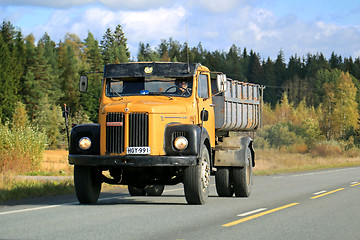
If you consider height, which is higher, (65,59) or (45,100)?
(65,59)

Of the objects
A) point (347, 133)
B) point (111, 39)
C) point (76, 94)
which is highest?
point (111, 39)

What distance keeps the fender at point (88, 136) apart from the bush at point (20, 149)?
12951mm

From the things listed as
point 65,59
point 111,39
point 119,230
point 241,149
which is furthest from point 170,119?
point 111,39

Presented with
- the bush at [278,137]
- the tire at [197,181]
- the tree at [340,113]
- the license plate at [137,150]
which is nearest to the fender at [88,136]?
the license plate at [137,150]

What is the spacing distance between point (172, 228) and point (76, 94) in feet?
374

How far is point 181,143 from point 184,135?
0.59 feet

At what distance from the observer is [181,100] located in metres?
13.5

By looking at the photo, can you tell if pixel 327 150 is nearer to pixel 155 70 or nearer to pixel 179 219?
pixel 155 70

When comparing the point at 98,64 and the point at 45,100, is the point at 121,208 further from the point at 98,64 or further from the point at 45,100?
the point at 98,64

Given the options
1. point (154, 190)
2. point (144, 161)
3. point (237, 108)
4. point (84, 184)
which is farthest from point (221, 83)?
point (154, 190)

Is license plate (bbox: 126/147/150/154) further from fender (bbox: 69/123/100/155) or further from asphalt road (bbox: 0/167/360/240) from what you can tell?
asphalt road (bbox: 0/167/360/240)

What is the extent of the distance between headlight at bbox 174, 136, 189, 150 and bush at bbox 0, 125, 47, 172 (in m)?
14.2

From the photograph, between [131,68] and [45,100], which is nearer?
[131,68]

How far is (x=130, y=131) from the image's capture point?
12227mm
